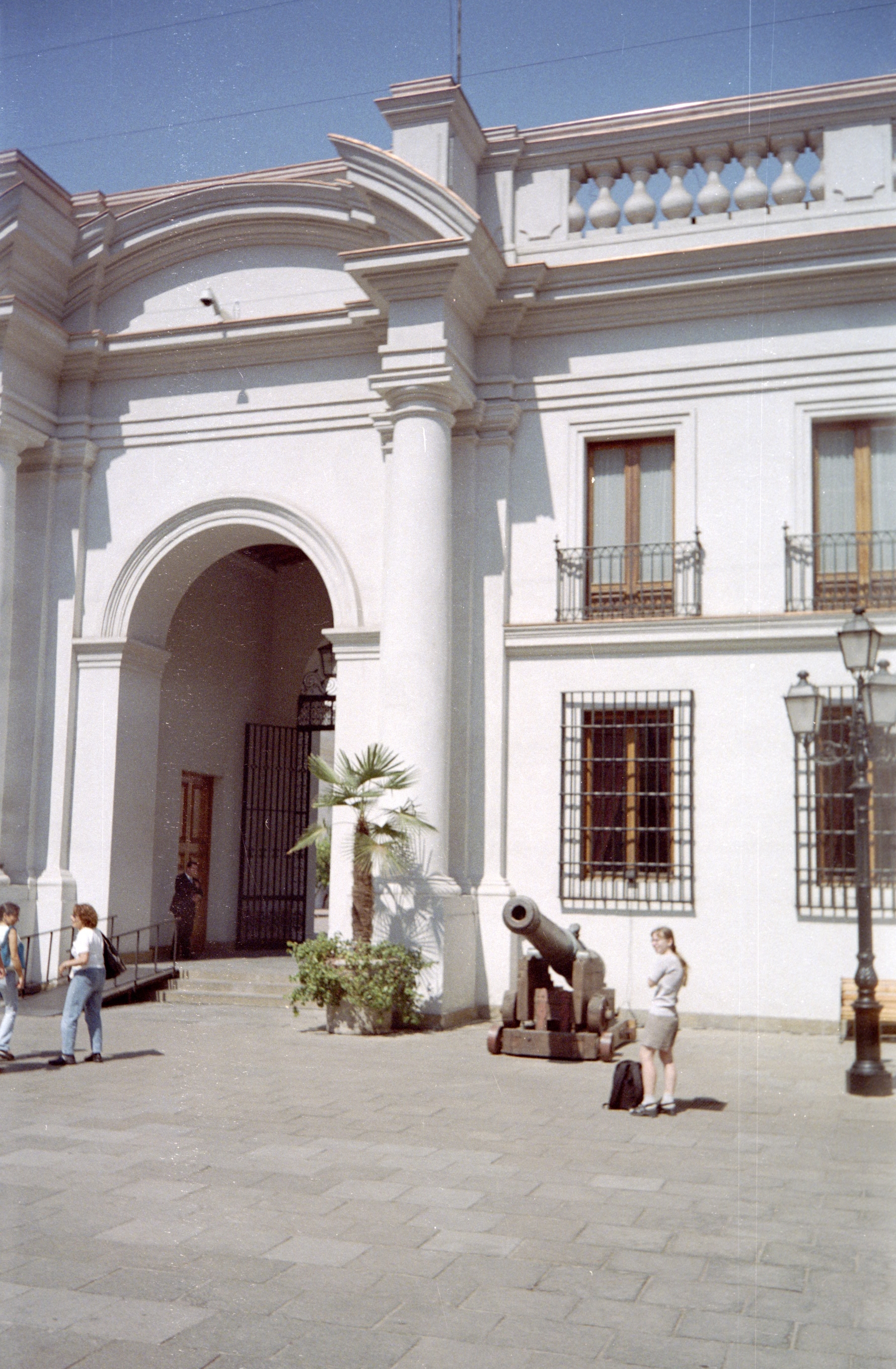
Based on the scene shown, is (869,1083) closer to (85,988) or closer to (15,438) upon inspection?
(85,988)

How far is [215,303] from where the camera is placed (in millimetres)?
15422

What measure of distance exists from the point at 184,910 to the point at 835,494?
9.83 meters

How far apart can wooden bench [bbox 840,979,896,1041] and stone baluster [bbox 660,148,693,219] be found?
8.37 m

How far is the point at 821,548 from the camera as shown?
13141 millimetres

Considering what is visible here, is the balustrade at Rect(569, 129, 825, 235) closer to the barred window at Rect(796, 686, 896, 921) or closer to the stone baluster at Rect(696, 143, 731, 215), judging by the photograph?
the stone baluster at Rect(696, 143, 731, 215)

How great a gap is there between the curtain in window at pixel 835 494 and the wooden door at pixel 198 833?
942 centimetres

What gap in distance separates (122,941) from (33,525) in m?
5.34

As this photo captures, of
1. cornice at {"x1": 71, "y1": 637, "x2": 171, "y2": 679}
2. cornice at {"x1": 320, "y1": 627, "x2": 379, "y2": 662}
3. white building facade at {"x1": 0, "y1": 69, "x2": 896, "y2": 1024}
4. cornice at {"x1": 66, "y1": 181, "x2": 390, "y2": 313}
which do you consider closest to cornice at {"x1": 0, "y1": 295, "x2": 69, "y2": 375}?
white building facade at {"x1": 0, "y1": 69, "x2": 896, "y2": 1024}

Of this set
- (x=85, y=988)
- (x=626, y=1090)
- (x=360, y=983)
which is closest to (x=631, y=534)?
(x=360, y=983)

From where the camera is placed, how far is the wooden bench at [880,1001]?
1159 cm

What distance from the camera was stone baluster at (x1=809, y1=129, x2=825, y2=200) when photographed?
44.2ft

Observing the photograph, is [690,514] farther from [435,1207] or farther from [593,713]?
[435,1207]

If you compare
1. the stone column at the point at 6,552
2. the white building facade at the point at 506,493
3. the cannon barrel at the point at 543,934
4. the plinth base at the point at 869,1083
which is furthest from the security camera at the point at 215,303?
the plinth base at the point at 869,1083

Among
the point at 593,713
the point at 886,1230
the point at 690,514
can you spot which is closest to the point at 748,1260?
the point at 886,1230
